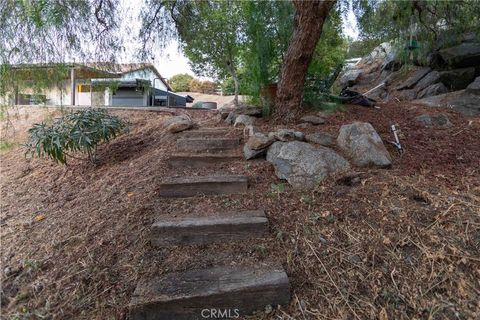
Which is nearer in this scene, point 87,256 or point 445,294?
point 445,294

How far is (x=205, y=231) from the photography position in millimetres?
1652

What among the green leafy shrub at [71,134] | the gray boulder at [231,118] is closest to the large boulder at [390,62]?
the gray boulder at [231,118]

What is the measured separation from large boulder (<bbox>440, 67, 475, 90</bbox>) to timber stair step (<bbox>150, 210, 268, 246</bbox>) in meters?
5.26

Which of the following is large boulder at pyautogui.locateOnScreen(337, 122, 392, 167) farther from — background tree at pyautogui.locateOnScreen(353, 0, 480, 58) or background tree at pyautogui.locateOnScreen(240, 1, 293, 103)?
background tree at pyautogui.locateOnScreen(353, 0, 480, 58)

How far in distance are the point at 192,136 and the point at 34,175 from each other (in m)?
1.79

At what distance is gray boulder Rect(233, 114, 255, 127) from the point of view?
3.10 metres

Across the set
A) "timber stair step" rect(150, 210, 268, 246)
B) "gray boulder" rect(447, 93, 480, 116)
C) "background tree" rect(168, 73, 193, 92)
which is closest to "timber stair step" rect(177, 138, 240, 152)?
"timber stair step" rect(150, 210, 268, 246)

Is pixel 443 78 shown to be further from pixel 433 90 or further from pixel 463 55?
pixel 463 55

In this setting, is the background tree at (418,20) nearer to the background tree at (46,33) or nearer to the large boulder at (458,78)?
the large boulder at (458,78)

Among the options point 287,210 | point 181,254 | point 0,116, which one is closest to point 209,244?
point 181,254

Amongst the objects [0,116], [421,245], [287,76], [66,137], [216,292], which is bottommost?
[216,292]

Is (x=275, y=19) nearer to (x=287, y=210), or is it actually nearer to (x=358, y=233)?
(x=287, y=210)

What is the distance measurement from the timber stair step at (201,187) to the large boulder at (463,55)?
525 centimetres

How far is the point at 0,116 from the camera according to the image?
2.61 metres
